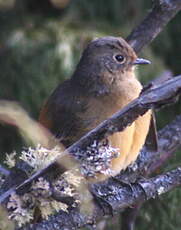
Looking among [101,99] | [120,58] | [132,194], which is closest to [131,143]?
[101,99]

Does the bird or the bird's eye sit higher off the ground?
the bird's eye

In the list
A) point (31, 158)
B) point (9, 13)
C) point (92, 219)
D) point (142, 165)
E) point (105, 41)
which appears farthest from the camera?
point (9, 13)

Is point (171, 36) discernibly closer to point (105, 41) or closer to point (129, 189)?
point (105, 41)

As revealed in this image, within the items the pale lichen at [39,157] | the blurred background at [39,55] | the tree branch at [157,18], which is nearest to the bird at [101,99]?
the tree branch at [157,18]

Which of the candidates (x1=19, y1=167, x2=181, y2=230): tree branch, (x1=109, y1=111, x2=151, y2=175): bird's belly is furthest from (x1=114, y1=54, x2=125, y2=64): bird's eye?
(x1=19, y1=167, x2=181, y2=230): tree branch

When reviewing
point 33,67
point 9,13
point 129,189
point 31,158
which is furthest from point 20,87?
point 31,158

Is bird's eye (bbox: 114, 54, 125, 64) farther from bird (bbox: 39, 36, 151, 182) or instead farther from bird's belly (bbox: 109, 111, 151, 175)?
bird's belly (bbox: 109, 111, 151, 175)

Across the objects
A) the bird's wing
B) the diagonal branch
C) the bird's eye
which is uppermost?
the diagonal branch

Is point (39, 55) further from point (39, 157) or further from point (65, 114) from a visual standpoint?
point (39, 157)
